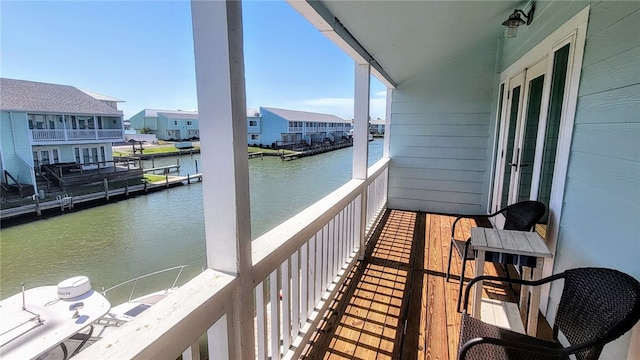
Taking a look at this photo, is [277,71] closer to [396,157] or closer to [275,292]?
[396,157]

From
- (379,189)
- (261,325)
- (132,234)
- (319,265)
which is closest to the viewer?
(261,325)

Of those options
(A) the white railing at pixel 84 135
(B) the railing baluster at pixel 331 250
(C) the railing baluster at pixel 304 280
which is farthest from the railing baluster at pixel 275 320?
(A) the white railing at pixel 84 135

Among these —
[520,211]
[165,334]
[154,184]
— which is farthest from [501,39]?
[154,184]

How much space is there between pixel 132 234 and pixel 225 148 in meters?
11.8

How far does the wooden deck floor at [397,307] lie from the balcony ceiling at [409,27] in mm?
1963

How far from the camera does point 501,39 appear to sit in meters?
4.02

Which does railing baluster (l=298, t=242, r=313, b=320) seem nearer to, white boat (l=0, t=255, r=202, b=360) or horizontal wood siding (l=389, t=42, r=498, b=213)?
white boat (l=0, t=255, r=202, b=360)

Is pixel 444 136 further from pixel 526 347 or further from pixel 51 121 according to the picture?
pixel 51 121

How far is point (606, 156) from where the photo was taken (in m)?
1.43

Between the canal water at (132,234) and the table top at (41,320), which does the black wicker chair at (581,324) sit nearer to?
the table top at (41,320)

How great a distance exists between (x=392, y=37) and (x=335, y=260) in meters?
1.94

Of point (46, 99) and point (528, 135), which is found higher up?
point (46, 99)

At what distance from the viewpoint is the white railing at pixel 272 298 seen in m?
0.71

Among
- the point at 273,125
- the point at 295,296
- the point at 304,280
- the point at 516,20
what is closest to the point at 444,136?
the point at 516,20
